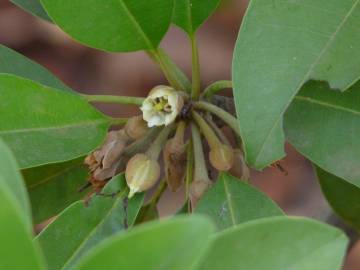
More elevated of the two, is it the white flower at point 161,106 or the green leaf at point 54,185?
the white flower at point 161,106

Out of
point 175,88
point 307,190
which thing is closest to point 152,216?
point 175,88

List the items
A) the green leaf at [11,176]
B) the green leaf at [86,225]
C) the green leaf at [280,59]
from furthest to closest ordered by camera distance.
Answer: the green leaf at [86,225], the green leaf at [280,59], the green leaf at [11,176]

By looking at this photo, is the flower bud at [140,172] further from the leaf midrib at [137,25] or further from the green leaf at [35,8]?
the green leaf at [35,8]

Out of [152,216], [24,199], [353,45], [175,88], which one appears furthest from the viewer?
[152,216]

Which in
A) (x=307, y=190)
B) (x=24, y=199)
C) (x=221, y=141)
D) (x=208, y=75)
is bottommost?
(x=307, y=190)

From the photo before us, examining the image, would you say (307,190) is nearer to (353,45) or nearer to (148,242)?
(353,45)

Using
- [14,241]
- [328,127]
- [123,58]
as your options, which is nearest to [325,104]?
[328,127]

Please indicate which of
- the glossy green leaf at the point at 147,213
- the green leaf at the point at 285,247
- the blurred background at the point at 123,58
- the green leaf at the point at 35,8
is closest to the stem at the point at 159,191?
the glossy green leaf at the point at 147,213
